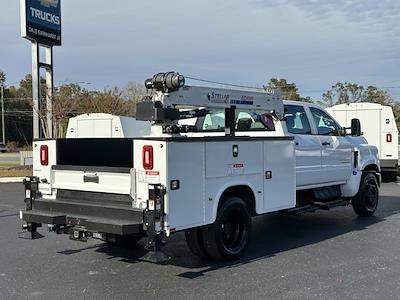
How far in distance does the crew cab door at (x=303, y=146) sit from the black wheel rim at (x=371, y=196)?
1.87 m

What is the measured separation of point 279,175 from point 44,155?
3.23 m

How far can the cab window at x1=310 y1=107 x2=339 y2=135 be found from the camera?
31.5ft

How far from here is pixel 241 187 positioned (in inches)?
281

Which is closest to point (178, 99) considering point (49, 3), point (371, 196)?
point (371, 196)

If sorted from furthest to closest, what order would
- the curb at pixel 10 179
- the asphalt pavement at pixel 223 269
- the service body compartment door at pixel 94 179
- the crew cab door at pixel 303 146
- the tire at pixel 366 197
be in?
the curb at pixel 10 179, the tire at pixel 366 197, the crew cab door at pixel 303 146, the service body compartment door at pixel 94 179, the asphalt pavement at pixel 223 269

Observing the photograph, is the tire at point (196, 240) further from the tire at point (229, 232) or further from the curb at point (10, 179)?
the curb at point (10, 179)

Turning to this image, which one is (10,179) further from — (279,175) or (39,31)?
(279,175)

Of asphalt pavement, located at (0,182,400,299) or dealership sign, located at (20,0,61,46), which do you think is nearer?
asphalt pavement, located at (0,182,400,299)

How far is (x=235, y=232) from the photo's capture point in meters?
A: 7.22

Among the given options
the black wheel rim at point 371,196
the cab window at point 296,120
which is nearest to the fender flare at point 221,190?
the cab window at point 296,120

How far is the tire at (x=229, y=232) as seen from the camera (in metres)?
6.70

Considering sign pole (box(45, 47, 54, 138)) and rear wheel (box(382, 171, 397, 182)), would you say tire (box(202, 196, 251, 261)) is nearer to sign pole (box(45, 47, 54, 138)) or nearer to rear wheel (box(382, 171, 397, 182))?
rear wheel (box(382, 171, 397, 182))

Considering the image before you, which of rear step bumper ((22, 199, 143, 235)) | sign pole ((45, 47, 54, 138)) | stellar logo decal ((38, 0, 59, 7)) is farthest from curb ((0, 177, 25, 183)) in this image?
rear step bumper ((22, 199, 143, 235))

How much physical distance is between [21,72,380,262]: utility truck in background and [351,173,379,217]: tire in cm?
202
